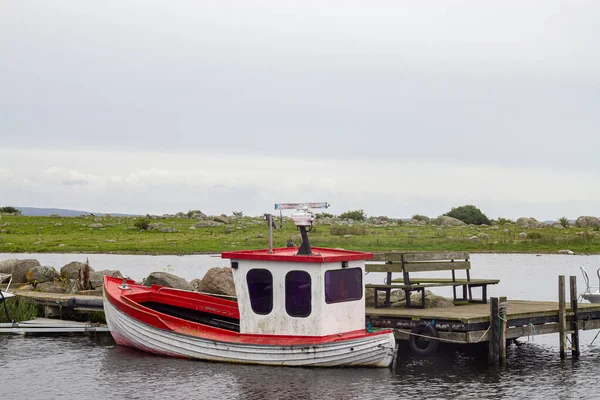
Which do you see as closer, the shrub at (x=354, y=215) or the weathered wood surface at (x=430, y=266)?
the weathered wood surface at (x=430, y=266)

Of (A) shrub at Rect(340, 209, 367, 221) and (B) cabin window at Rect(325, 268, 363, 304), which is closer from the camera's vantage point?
(B) cabin window at Rect(325, 268, 363, 304)

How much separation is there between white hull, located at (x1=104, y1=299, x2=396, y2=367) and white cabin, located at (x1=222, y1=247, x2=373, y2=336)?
557mm

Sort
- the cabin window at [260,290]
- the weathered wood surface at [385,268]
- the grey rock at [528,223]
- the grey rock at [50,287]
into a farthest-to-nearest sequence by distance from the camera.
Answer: the grey rock at [528,223] < the grey rock at [50,287] < the weathered wood surface at [385,268] < the cabin window at [260,290]

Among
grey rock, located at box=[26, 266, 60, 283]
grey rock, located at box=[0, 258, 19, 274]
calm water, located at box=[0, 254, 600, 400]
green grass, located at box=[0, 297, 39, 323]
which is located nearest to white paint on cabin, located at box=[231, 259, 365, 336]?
calm water, located at box=[0, 254, 600, 400]

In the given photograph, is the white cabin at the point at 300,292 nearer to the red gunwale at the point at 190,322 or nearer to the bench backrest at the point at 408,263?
the red gunwale at the point at 190,322

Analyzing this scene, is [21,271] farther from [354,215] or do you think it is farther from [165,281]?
[354,215]

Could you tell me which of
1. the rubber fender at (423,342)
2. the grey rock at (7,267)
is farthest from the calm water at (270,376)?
the grey rock at (7,267)

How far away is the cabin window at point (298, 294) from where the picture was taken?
77.7ft

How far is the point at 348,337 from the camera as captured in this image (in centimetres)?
2369

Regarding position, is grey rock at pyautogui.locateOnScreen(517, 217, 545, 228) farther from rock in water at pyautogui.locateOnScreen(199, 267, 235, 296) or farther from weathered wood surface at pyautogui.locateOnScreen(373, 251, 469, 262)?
weathered wood surface at pyautogui.locateOnScreen(373, 251, 469, 262)

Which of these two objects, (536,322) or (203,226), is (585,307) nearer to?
(536,322)

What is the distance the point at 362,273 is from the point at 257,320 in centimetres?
328

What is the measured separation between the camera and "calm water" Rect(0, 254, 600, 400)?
21.5 meters

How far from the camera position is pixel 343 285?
24.2 meters
